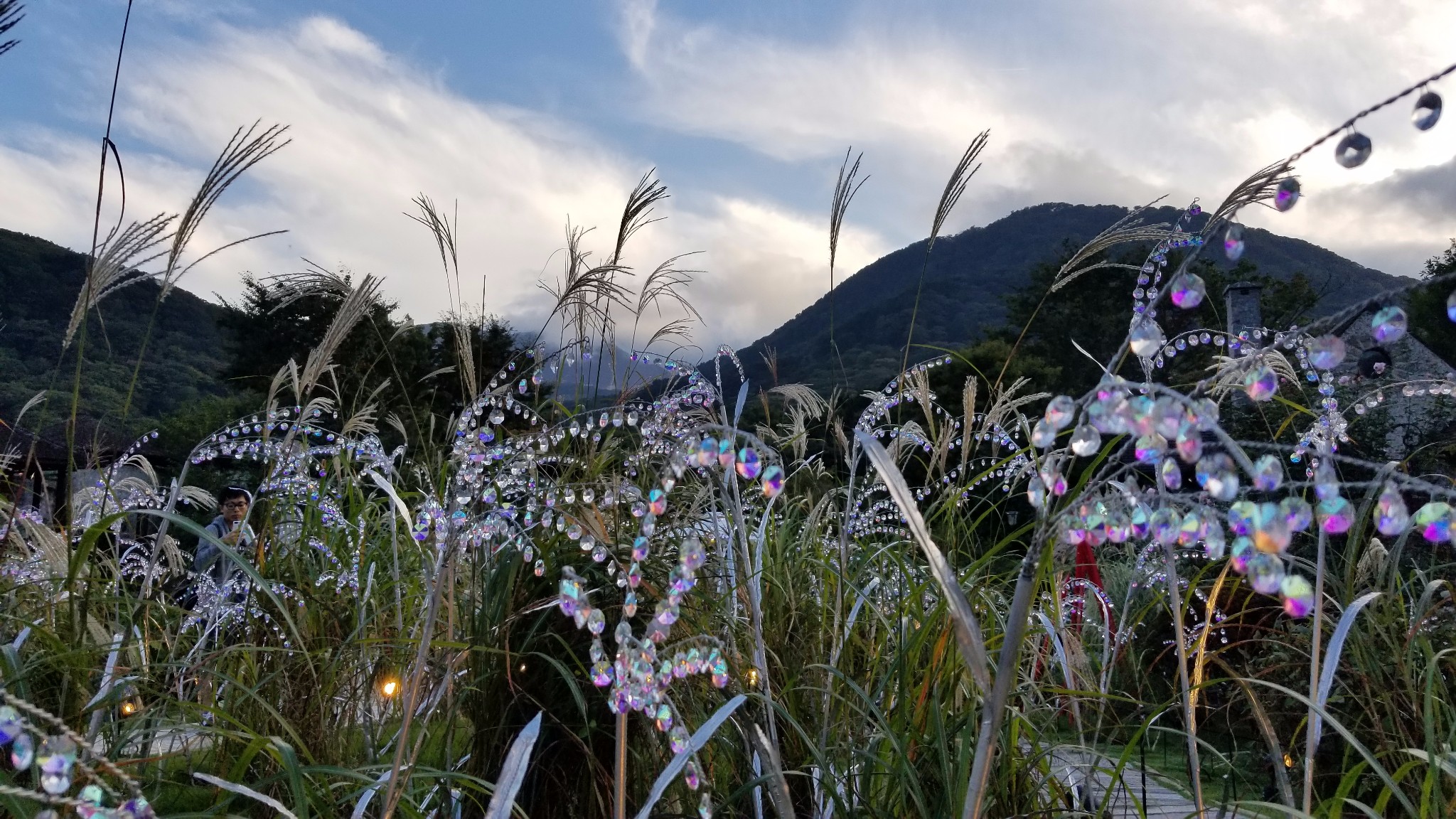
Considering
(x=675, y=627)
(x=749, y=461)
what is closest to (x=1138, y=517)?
(x=749, y=461)

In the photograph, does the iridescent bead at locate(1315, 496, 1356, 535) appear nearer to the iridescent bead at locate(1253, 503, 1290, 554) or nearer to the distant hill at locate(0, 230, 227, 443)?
the iridescent bead at locate(1253, 503, 1290, 554)

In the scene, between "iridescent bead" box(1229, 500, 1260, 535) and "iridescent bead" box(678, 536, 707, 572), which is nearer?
"iridescent bead" box(1229, 500, 1260, 535)

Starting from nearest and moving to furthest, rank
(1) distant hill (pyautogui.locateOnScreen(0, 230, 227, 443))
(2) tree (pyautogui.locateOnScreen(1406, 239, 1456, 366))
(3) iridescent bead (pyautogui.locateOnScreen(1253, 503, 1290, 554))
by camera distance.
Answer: (3) iridescent bead (pyautogui.locateOnScreen(1253, 503, 1290, 554))
(2) tree (pyautogui.locateOnScreen(1406, 239, 1456, 366))
(1) distant hill (pyautogui.locateOnScreen(0, 230, 227, 443))

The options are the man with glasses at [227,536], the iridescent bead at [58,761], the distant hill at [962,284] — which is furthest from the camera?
the distant hill at [962,284]

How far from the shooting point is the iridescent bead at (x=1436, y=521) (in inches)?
25.1

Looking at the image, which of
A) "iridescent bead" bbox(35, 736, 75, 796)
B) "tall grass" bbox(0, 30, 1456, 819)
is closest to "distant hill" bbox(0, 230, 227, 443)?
"tall grass" bbox(0, 30, 1456, 819)

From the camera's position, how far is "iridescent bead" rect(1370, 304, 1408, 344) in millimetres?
713

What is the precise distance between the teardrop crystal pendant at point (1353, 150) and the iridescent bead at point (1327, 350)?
0.45ft

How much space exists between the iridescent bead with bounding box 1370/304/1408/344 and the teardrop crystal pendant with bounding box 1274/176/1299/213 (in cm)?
12

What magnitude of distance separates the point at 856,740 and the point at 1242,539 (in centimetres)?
152

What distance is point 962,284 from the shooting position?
74.1 m

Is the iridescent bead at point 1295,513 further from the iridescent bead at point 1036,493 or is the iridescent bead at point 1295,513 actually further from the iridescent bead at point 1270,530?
the iridescent bead at point 1036,493

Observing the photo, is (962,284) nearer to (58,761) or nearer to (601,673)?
(601,673)

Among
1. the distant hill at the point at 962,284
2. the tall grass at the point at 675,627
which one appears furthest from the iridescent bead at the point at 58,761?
the distant hill at the point at 962,284
